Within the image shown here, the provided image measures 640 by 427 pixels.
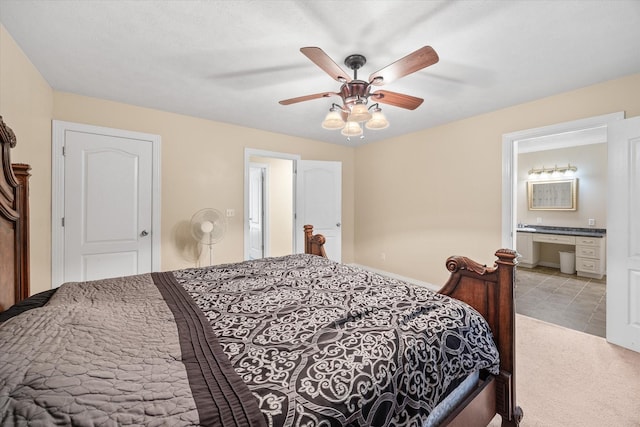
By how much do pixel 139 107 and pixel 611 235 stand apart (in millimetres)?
4682

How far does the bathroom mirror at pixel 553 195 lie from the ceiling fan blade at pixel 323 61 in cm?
534

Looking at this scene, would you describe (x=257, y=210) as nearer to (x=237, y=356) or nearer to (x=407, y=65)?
(x=407, y=65)

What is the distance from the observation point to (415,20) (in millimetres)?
1565

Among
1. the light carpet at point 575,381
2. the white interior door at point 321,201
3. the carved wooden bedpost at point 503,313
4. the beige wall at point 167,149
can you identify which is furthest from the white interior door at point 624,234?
the beige wall at point 167,149

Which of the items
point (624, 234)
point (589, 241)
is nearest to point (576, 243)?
point (589, 241)

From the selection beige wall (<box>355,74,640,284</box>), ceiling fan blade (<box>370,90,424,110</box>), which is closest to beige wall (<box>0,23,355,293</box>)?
beige wall (<box>355,74,640,284</box>)

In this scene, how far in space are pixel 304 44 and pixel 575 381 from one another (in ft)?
9.53

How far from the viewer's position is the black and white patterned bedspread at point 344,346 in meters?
0.74

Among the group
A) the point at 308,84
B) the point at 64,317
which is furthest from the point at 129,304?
the point at 308,84

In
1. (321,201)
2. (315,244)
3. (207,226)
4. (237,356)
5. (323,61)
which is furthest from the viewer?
(321,201)

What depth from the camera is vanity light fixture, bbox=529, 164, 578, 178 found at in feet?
15.9

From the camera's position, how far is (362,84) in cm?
176

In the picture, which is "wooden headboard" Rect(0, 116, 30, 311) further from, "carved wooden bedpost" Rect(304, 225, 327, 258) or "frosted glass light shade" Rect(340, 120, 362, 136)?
"carved wooden bedpost" Rect(304, 225, 327, 258)

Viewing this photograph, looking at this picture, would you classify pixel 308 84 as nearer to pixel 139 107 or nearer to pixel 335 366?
pixel 139 107
